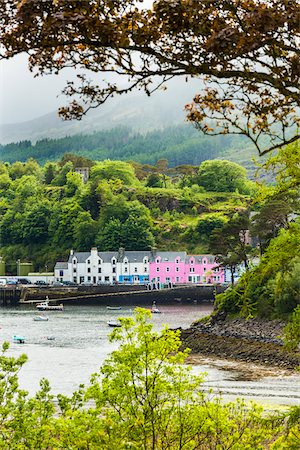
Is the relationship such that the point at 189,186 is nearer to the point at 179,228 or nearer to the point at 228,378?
the point at 179,228

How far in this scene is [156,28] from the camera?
561cm

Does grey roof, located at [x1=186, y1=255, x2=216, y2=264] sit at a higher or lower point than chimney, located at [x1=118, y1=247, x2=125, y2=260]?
lower

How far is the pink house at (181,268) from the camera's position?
94125 mm

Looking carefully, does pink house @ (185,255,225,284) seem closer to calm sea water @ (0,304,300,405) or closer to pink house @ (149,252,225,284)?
pink house @ (149,252,225,284)

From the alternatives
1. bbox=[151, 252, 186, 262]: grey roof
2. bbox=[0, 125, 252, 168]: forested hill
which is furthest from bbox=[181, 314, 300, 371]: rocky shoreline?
bbox=[0, 125, 252, 168]: forested hill

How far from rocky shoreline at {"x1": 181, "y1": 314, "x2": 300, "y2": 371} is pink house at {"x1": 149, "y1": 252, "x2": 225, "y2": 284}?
49917 millimetres

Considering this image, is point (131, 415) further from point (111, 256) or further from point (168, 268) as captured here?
point (111, 256)

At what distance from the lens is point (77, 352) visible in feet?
125

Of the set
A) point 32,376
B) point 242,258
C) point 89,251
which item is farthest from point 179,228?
point 32,376

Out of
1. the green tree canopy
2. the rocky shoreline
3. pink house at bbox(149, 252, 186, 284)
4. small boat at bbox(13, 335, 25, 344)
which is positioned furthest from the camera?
the green tree canopy

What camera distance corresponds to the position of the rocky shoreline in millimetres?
31938

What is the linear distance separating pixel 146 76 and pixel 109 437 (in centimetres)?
366

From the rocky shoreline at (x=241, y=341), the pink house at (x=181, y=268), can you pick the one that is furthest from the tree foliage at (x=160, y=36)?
the pink house at (x=181, y=268)

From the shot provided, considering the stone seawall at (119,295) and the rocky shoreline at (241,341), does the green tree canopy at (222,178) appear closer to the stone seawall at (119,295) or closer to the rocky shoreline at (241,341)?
the stone seawall at (119,295)
